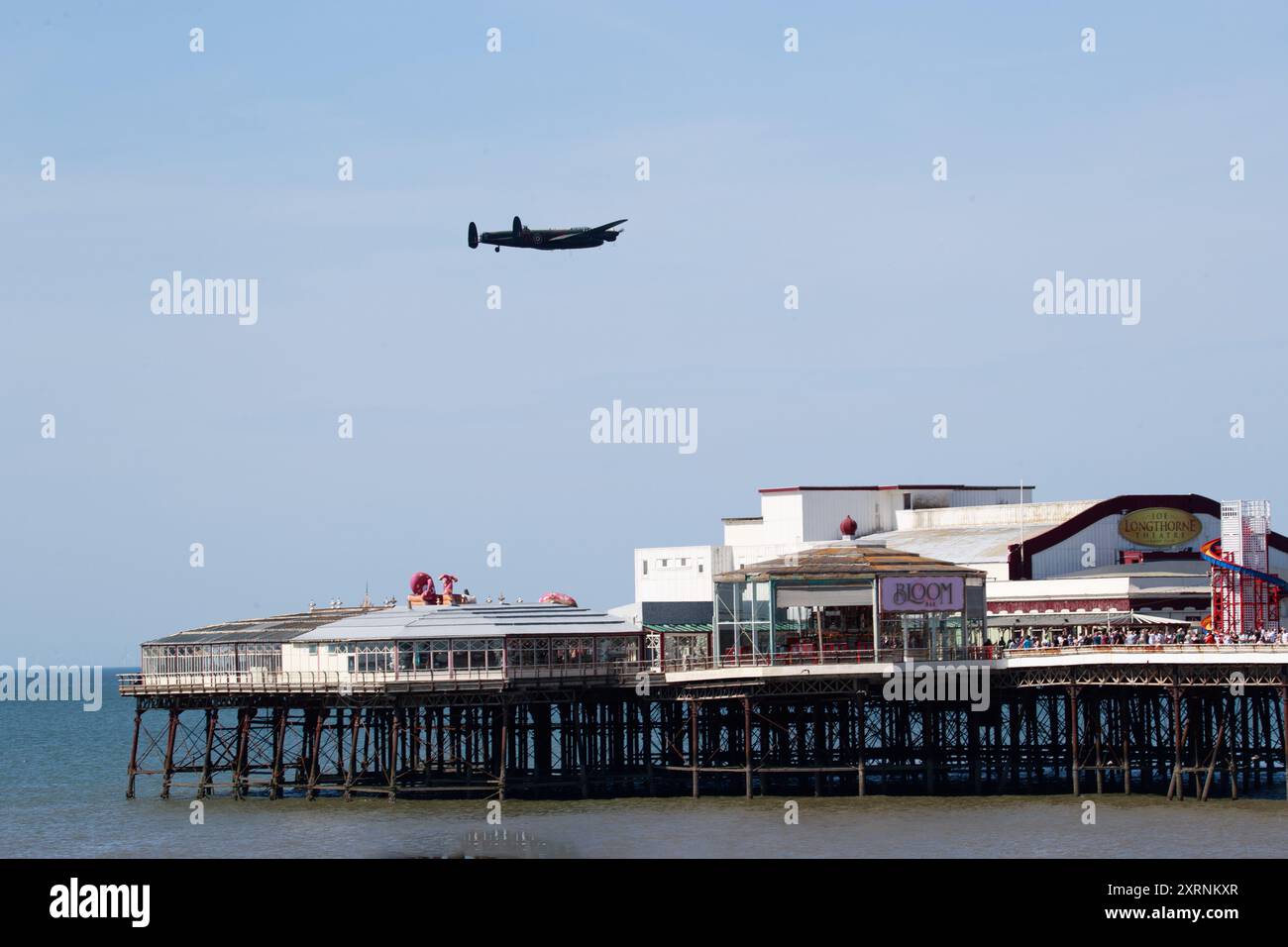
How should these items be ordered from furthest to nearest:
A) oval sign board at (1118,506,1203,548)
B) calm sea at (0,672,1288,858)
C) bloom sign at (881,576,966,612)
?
oval sign board at (1118,506,1203,548) < bloom sign at (881,576,966,612) < calm sea at (0,672,1288,858)

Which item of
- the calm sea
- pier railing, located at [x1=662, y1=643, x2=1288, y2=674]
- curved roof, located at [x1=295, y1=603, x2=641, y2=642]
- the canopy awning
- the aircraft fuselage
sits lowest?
the calm sea

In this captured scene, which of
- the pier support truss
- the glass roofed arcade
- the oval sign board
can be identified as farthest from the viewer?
the oval sign board

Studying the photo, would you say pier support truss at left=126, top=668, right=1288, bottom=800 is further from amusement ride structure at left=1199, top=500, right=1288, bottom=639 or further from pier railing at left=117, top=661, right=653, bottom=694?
amusement ride structure at left=1199, top=500, right=1288, bottom=639

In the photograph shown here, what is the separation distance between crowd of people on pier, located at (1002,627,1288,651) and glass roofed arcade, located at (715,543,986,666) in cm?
324

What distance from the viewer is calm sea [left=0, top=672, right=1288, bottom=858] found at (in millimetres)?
63656

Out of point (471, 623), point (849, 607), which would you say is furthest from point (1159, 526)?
point (471, 623)

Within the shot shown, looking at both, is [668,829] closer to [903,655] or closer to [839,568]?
[903,655]

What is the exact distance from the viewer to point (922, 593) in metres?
80.5

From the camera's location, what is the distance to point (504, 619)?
8456 centimetres

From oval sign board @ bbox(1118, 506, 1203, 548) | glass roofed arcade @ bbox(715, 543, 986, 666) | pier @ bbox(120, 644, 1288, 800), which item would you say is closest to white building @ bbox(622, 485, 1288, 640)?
oval sign board @ bbox(1118, 506, 1203, 548)

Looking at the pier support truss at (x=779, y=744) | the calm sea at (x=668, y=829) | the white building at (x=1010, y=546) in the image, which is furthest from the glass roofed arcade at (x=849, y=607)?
the white building at (x=1010, y=546)

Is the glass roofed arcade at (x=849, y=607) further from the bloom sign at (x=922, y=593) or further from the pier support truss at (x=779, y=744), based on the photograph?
the pier support truss at (x=779, y=744)
